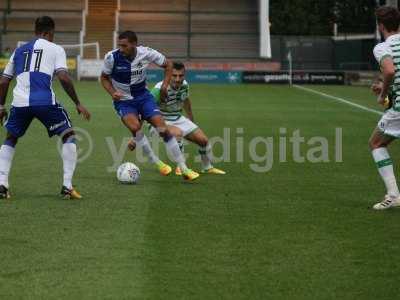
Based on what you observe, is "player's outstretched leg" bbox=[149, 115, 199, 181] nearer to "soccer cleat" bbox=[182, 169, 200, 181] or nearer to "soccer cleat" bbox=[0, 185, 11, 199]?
"soccer cleat" bbox=[182, 169, 200, 181]

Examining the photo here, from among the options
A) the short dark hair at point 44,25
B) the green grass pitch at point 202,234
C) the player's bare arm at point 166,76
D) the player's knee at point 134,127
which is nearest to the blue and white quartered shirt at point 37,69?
the short dark hair at point 44,25

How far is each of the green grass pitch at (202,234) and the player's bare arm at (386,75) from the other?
1280 mm

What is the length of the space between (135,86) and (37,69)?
261 cm

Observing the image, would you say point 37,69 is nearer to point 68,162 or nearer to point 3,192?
point 68,162

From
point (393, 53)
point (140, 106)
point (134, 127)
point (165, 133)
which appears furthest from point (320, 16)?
point (393, 53)

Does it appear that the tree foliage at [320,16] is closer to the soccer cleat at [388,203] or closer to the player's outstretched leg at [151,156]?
the player's outstretched leg at [151,156]

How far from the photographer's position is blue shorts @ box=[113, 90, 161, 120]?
13570mm

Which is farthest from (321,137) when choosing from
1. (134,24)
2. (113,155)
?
(134,24)

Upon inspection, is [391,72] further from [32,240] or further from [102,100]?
[102,100]

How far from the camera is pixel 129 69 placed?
13.4m

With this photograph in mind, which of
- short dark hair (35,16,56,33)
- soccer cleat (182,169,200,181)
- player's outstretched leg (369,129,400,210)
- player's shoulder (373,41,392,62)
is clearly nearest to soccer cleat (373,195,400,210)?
player's outstretched leg (369,129,400,210)

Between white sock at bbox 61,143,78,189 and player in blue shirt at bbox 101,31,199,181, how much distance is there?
6.36 ft

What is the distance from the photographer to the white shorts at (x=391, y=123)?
1061 cm

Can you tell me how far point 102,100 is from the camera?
111 feet
